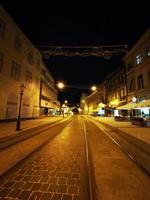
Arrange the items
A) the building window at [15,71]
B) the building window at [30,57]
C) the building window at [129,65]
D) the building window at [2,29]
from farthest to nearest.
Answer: the building window at [129,65], the building window at [30,57], the building window at [15,71], the building window at [2,29]

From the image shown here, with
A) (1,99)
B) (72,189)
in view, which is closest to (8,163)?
(72,189)

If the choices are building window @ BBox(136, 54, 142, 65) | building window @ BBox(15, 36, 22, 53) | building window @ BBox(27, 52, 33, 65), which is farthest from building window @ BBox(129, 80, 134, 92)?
building window @ BBox(15, 36, 22, 53)

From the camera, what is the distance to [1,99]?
18.5 m

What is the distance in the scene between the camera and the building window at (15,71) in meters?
21.4

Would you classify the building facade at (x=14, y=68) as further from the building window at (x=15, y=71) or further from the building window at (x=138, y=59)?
the building window at (x=138, y=59)

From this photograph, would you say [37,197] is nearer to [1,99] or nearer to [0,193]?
[0,193]

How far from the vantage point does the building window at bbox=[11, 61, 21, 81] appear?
70.2 ft

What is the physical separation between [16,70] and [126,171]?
22.5 metres

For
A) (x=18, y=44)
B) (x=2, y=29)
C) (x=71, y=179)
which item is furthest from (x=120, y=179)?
(x=18, y=44)

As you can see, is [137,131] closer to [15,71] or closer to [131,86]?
[131,86]

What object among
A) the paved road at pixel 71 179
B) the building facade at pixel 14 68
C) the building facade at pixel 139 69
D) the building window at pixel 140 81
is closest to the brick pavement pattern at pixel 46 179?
the paved road at pixel 71 179

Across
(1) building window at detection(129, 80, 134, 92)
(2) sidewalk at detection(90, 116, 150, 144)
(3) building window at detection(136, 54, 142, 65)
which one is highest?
(3) building window at detection(136, 54, 142, 65)

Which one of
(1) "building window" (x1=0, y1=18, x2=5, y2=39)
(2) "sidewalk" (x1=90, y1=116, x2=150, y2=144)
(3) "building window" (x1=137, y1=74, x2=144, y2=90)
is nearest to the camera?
(2) "sidewalk" (x1=90, y1=116, x2=150, y2=144)

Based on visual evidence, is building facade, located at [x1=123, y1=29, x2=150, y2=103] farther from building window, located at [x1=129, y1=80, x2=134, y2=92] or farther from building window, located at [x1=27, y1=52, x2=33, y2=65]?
building window, located at [x1=27, y1=52, x2=33, y2=65]
